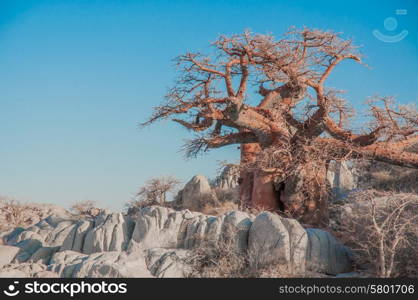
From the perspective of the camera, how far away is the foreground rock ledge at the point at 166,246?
8.23 metres

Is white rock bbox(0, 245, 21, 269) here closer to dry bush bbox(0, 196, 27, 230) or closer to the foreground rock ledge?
the foreground rock ledge

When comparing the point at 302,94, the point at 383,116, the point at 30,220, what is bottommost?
the point at 30,220

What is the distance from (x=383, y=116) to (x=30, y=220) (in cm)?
1513

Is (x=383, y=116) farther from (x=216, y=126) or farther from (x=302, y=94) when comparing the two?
(x=216, y=126)

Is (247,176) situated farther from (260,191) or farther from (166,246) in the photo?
(166,246)

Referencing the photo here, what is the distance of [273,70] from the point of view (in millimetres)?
12672

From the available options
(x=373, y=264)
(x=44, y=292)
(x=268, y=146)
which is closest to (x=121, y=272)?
(x=44, y=292)

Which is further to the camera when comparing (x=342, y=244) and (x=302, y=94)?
(x=302, y=94)

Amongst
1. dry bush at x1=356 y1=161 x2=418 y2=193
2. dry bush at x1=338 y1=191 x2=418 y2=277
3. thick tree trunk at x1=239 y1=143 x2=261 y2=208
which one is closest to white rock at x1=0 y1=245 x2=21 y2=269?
→ thick tree trunk at x1=239 y1=143 x2=261 y2=208

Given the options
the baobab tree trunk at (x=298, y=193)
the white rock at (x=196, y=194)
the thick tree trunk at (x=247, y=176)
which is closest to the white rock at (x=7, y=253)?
the baobab tree trunk at (x=298, y=193)

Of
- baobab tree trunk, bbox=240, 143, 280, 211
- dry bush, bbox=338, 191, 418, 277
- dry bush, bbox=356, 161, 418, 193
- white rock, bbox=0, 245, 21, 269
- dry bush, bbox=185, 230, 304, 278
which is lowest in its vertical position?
white rock, bbox=0, 245, 21, 269

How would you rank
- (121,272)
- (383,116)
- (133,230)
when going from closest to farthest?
(121,272) → (133,230) → (383,116)

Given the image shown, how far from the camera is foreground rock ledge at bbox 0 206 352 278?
8.23m

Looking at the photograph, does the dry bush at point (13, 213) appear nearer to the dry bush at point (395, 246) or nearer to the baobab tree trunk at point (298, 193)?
the baobab tree trunk at point (298, 193)
